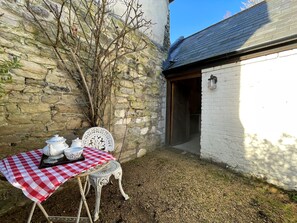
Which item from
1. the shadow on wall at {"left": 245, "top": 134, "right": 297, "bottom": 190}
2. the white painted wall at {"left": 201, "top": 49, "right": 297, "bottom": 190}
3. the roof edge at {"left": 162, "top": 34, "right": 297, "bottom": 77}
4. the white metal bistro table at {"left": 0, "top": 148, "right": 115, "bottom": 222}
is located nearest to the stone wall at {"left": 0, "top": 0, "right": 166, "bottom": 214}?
the white metal bistro table at {"left": 0, "top": 148, "right": 115, "bottom": 222}

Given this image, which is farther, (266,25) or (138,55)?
(138,55)

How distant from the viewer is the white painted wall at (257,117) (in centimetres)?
263

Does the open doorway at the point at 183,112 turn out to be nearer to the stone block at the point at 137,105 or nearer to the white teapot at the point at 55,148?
the stone block at the point at 137,105

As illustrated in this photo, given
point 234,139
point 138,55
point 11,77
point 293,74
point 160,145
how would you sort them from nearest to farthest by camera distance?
point 11,77 < point 293,74 < point 234,139 < point 138,55 < point 160,145

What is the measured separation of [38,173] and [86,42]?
94.9 inches

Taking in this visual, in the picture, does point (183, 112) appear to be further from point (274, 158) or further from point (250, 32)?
point (274, 158)

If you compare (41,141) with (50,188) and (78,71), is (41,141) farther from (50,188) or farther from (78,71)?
(50,188)

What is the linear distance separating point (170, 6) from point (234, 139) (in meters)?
4.91

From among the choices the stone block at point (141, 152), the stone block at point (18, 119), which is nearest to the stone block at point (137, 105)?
the stone block at point (141, 152)

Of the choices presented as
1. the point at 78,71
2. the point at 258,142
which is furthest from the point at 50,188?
the point at 258,142

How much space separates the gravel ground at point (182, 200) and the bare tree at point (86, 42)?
1282mm

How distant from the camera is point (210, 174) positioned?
10.4 feet

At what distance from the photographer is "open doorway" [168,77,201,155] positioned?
16.6 ft

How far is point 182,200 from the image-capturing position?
7.61ft
